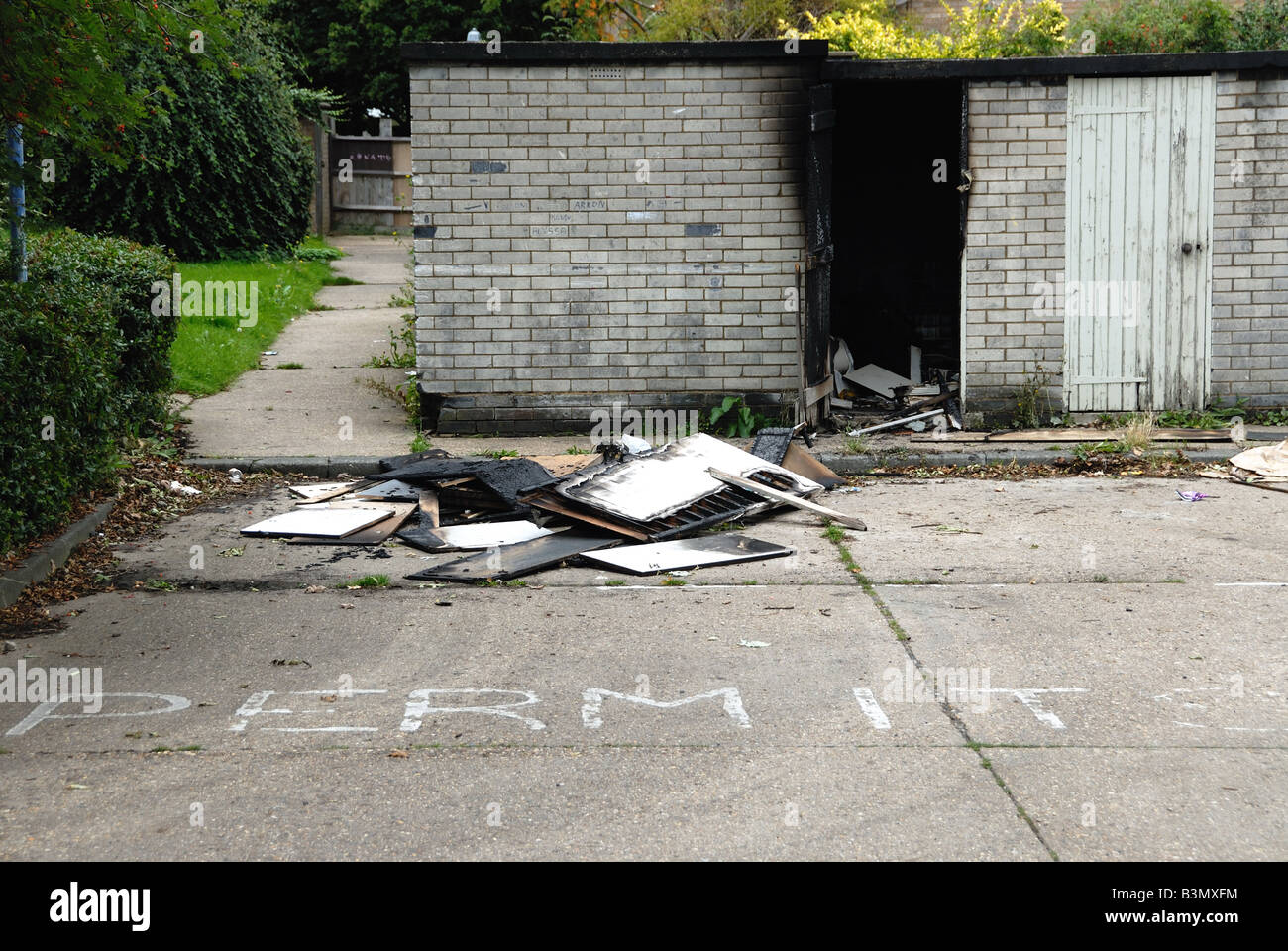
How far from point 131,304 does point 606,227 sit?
3.87m

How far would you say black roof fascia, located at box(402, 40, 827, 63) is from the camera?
10617 mm

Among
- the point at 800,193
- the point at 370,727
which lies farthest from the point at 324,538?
the point at 800,193

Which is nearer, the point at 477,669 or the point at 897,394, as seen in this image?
the point at 477,669

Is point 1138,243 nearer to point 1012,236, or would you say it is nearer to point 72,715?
point 1012,236

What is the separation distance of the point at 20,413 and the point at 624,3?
818 inches

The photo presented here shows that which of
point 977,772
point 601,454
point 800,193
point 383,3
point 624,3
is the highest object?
point 383,3

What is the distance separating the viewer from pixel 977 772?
4.44 m

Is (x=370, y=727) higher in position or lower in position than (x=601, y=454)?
lower

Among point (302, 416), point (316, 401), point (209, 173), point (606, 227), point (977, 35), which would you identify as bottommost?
point (302, 416)

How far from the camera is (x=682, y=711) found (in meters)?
5.07

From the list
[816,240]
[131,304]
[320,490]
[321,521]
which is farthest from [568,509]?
[816,240]

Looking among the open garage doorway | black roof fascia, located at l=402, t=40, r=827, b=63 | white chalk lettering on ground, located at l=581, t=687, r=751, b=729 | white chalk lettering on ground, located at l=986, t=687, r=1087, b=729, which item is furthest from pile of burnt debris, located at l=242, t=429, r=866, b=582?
the open garage doorway

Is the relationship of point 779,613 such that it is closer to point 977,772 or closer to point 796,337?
point 977,772

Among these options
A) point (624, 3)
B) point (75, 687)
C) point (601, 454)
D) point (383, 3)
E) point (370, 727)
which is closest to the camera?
point (370, 727)
